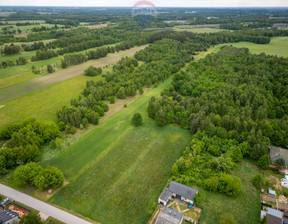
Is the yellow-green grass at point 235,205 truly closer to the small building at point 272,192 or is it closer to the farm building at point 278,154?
the small building at point 272,192

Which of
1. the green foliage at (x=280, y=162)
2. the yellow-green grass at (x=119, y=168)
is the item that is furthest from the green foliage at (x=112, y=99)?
the green foliage at (x=280, y=162)

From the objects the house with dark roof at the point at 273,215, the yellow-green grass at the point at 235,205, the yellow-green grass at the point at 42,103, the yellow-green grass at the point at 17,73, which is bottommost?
the yellow-green grass at the point at 235,205

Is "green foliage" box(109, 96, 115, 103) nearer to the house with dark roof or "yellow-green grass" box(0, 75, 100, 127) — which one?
"yellow-green grass" box(0, 75, 100, 127)

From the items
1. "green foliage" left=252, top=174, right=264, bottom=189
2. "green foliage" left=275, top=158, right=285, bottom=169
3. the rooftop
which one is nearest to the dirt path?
the rooftop

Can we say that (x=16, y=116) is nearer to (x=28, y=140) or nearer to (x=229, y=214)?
(x=28, y=140)

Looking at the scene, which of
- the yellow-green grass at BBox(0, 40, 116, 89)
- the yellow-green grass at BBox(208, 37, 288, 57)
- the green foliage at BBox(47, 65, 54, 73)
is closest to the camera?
the yellow-green grass at BBox(0, 40, 116, 89)

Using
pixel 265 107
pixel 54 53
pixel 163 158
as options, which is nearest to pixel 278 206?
pixel 163 158
